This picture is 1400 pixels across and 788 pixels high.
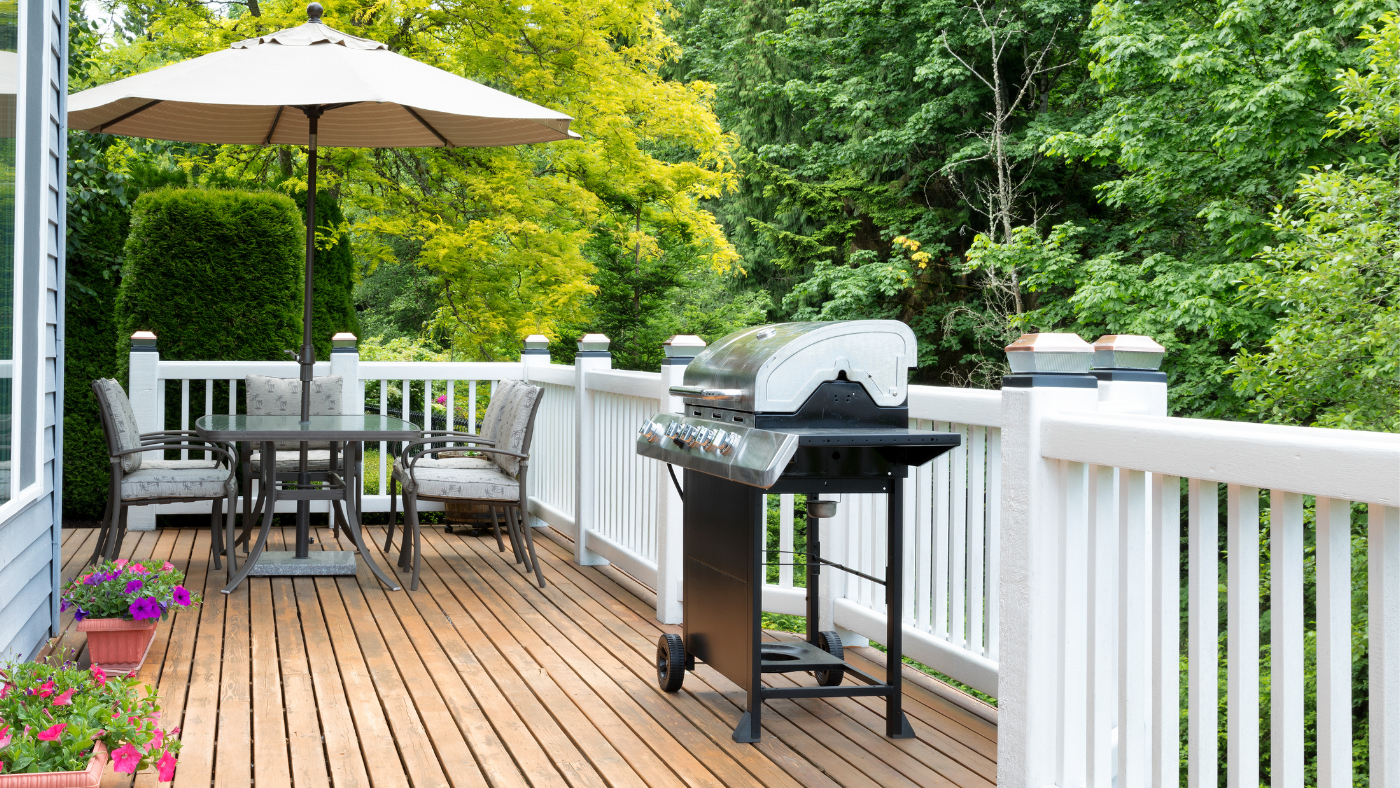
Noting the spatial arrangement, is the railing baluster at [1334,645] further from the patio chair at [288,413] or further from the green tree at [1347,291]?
the green tree at [1347,291]

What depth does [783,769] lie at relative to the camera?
2.77 meters

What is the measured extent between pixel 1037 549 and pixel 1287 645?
0.58 m

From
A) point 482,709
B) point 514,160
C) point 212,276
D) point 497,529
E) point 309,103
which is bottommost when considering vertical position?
point 482,709

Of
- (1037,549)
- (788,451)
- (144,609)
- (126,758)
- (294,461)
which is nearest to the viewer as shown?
(1037,549)

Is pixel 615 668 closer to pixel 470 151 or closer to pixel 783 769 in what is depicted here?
pixel 783 769

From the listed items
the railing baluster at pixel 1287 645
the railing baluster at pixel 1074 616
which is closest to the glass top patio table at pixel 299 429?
the railing baluster at pixel 1074 616

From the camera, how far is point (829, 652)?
11.0ft

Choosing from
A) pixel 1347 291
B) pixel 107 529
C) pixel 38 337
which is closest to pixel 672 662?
pixel 38 337

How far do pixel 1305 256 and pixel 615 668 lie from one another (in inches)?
370

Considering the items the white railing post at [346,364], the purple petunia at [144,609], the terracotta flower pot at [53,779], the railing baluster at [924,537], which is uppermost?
the white railing post at [346,364]

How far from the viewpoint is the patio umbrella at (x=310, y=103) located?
174 inches

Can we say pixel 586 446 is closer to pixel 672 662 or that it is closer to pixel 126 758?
pixel 672 662

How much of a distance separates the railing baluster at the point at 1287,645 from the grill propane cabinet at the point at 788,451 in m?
1.17

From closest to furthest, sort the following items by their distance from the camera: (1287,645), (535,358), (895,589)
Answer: (1287,645) → (895,589) → (535,358)
